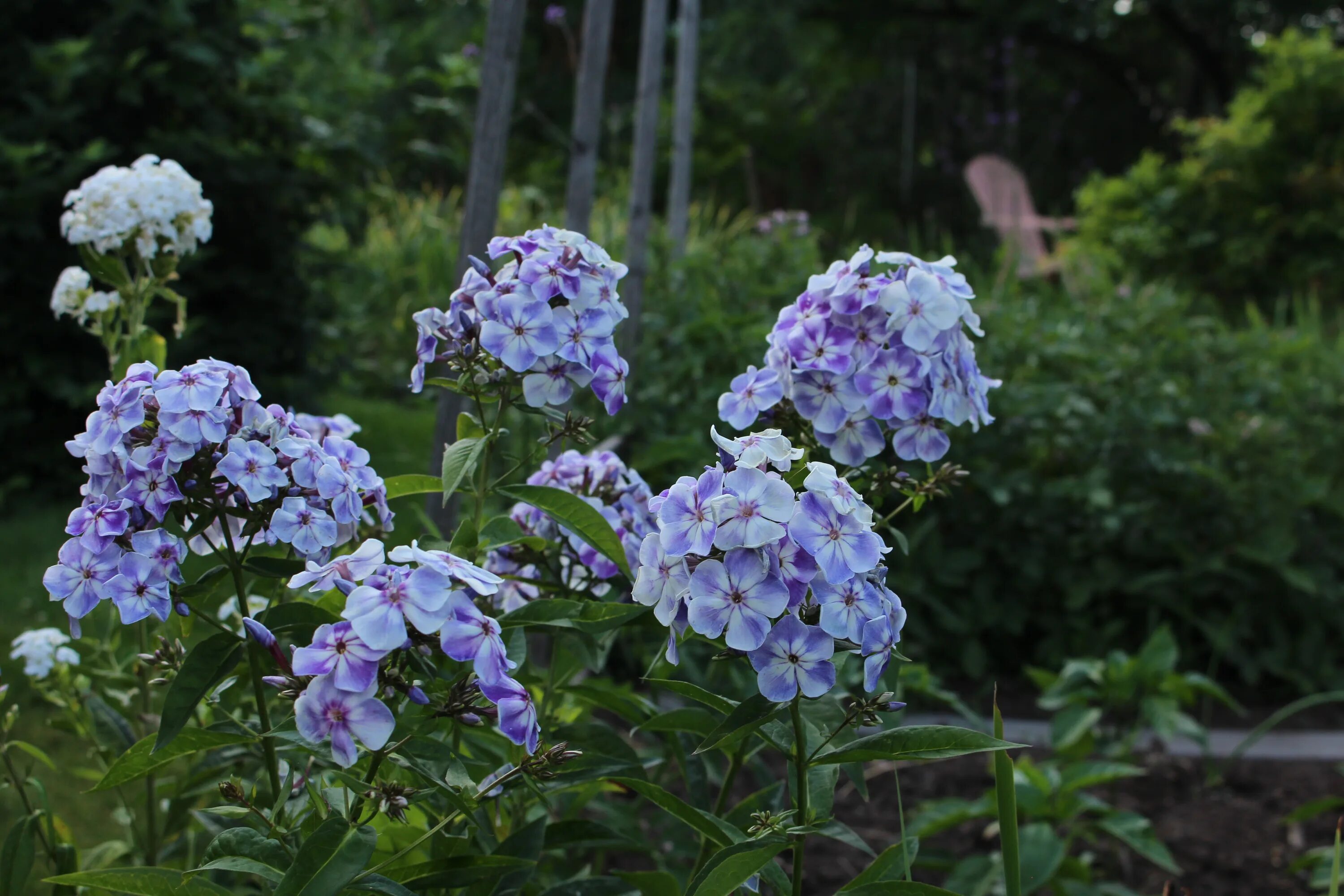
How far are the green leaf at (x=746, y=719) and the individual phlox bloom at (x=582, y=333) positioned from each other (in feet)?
1.28

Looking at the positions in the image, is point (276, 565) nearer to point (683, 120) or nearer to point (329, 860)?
point (329, 860)

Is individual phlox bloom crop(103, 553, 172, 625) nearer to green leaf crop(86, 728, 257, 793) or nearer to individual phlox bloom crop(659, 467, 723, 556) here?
green leaf crop(86, 728, 257, 793)

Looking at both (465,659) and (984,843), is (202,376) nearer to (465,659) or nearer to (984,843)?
(465,659)

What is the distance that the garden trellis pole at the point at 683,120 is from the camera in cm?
394

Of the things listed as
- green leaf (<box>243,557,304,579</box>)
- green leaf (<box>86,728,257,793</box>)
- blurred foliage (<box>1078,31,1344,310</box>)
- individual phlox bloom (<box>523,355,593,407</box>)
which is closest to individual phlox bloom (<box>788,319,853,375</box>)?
individual phlox bloom (<box>523,355,593,407</box>)

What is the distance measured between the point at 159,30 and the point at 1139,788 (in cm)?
380

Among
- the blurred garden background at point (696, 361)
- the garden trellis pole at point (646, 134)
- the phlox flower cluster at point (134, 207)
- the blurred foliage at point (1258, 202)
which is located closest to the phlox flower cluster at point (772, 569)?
the phlox flower cluster at point (134, 207)

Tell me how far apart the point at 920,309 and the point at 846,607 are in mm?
406

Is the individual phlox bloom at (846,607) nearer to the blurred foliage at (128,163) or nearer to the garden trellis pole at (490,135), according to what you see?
the garden trellis pole at (490,135)

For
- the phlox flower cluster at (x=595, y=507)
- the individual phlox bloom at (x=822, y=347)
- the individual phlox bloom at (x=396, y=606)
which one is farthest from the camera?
the phlox flower cluster at (x=595, y=507)

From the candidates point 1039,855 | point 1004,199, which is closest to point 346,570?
point 1039,855

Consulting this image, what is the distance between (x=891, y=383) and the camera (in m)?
1.17

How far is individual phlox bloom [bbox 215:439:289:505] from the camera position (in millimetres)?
942

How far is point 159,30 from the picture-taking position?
3721 mm
